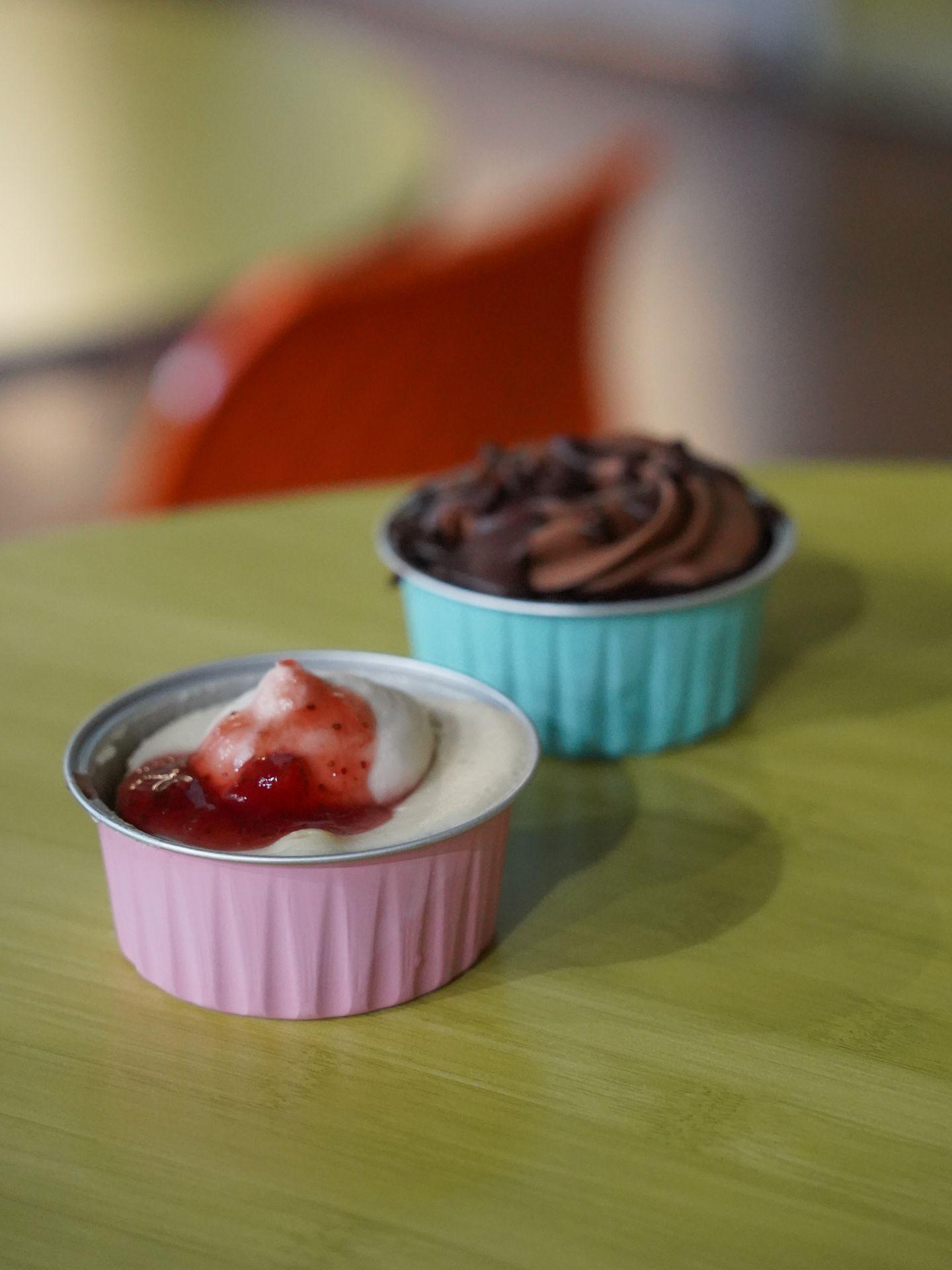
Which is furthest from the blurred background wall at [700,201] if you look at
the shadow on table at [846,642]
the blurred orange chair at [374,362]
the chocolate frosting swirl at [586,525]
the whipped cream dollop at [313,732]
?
the whipped cream dollop at [313,732]

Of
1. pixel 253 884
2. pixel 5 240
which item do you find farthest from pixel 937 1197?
pixel 5 240

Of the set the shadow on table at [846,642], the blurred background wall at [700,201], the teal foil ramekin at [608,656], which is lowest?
the blurred background wall at [700,201]

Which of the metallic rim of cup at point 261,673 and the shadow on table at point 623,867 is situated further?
the shadow on table at point 623,867

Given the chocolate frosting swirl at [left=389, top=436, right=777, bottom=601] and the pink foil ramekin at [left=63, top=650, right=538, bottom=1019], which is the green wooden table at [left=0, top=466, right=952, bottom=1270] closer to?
the pink foil ramekin at [left=63, top=650, right=538, bottom=1019]

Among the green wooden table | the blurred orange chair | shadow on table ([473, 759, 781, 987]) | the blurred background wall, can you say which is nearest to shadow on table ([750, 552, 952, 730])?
the green wooden table

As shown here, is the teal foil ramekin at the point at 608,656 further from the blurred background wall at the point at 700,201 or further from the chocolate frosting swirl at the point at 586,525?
the blurred background wall at the point at 700,201

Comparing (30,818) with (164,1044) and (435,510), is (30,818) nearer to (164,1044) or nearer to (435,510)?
(164,1044)
